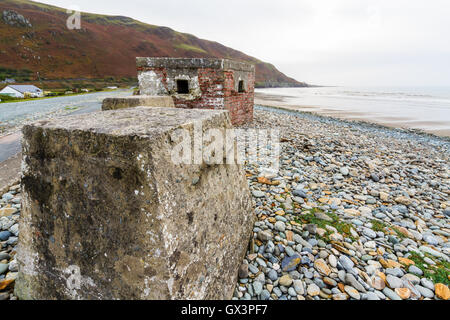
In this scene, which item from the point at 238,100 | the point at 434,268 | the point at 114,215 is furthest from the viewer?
the point at 238,100

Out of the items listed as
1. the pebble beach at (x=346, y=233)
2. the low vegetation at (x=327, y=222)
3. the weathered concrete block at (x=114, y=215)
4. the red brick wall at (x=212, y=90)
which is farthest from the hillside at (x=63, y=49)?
the low vegetation at (x=327, y=222)

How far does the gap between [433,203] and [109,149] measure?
5355 mm

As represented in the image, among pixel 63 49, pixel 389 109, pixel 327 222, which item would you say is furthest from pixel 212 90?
pixel 63 49

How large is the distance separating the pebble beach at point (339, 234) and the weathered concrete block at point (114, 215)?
618mm

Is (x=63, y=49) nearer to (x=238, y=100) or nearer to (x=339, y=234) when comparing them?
(x=238, y=100)

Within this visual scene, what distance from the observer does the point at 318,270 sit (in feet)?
7.73

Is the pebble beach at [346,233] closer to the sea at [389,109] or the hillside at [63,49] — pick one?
the sea at [389,109]

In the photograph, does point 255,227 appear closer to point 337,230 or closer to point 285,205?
point 285,205

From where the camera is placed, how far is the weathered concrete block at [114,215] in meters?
1.40

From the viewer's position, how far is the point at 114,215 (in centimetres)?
146

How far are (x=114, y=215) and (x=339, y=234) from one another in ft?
8.87

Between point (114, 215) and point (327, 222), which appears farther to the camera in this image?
point (327, 222)

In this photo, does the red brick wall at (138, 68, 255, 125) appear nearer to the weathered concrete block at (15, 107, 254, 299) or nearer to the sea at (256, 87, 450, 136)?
the weathered concrete block at (15, 107, 254, 299)

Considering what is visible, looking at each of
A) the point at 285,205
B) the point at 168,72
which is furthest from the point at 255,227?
the point at 168,72
